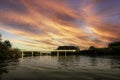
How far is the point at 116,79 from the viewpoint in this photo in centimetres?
2375

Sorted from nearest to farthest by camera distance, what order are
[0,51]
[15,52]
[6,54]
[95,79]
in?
A: 1. [95,79]
2. [0,51]
3. [6,54]
4. [15,52]

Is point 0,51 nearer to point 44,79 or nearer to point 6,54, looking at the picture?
point 6,54

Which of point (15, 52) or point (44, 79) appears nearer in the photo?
point (44, 79)

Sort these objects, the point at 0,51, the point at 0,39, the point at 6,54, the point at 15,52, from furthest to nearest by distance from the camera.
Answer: the point at 15,52, the point at 0,39, the point at 6,54, the point at 0,51

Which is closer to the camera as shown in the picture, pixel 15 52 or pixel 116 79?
pixel 116 79

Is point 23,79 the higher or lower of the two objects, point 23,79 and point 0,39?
the lower

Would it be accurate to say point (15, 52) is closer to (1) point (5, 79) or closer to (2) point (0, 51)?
(2) point (0, 51)

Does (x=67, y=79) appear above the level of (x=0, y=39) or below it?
below

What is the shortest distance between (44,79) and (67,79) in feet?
10.7

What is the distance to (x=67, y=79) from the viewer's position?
78.8 ft

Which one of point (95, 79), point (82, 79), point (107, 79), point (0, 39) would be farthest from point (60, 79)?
point (0, 39)

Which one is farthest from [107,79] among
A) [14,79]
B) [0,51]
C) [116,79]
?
[0,51]

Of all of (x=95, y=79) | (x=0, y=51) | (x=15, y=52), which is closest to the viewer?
(x=95, y=79)

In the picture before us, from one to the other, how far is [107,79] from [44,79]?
344 inches
